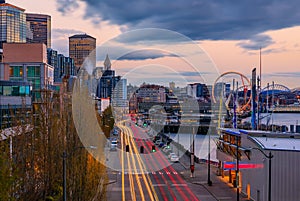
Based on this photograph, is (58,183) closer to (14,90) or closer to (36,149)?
(36,149)

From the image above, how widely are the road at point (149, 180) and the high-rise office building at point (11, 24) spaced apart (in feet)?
251

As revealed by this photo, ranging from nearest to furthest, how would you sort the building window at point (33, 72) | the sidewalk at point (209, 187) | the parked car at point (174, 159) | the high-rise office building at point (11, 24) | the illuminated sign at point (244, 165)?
1. the illuminated sign at point (244, 165)
2. the sidewalk at point (209, 187)
3. the parked car at point (174, 159)
4. the building window at point (33, 72)
5. the high-rise office building at point (11, 24)

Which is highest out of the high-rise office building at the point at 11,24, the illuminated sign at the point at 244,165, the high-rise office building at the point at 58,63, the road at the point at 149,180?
the high-rise office building at the point at 11,24

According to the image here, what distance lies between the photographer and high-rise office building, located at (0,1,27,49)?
107625 mm

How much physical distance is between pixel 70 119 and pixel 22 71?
2636 cm

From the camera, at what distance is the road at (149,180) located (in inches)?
939

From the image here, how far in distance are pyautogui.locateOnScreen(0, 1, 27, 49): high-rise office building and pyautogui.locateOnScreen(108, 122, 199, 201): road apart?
76.5m

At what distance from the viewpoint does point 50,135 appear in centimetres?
1546

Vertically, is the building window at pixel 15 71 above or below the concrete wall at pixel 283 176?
above

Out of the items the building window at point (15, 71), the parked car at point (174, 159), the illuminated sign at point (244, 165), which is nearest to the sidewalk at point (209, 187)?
the illuminated sign at point (244, 165)

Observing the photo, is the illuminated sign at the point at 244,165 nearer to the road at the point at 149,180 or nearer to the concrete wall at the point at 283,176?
the concrete wall at the point at 283,176

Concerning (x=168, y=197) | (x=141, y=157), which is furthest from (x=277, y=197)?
(x=141, y=157)

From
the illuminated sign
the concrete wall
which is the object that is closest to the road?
the illuminated sign

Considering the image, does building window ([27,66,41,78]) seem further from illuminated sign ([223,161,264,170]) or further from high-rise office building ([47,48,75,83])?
high-rise office building ([47,48,75,83])
